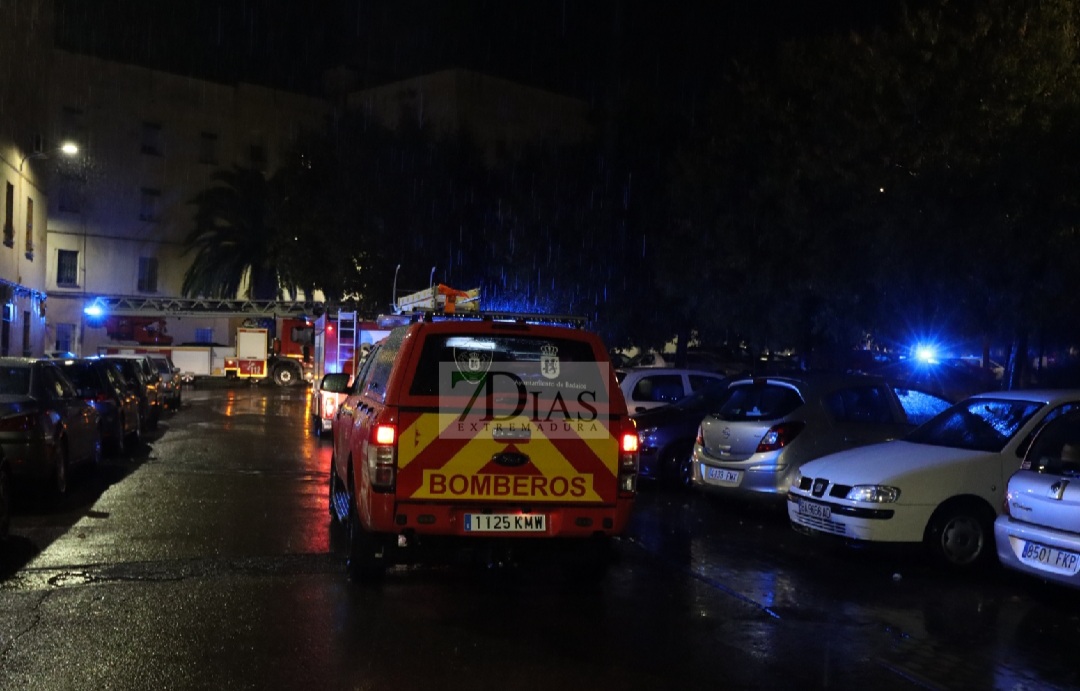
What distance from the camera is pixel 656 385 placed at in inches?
633

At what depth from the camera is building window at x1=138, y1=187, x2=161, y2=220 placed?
57.0 metres

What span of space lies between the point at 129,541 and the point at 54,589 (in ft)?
6.35

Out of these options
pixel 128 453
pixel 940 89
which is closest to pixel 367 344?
pixel 128 453

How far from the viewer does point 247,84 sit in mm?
60688

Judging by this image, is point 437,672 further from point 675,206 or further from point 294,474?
point 675,206

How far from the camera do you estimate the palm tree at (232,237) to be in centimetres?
4894

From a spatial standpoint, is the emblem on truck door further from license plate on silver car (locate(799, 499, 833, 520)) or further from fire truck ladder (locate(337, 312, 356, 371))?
fire truck ladder (locate(337, 312, 356, 371))

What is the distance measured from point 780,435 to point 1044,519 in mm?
3846

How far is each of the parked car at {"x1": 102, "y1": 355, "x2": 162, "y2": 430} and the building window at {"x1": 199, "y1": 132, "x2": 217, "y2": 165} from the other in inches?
1436

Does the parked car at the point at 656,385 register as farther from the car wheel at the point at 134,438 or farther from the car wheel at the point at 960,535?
the car wheel at the point at 134,438

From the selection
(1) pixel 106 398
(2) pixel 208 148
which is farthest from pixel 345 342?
(2) pixel 208 148

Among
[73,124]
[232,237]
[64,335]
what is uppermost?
[73,124]

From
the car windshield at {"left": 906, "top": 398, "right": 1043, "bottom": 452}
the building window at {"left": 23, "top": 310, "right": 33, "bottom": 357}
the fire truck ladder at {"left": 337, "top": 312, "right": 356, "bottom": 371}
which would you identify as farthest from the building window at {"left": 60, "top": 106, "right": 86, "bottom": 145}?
the car windshield at {"left": 906, "top": 398, "right": 1043, "bottom": 452}

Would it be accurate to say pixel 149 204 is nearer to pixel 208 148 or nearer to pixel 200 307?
pixel 208 148
